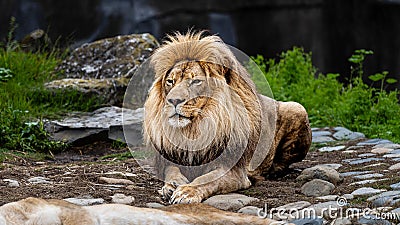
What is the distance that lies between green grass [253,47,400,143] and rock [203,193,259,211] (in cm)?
355

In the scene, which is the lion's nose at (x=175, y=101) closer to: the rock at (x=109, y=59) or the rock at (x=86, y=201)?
the rock at (x=86, y=201)

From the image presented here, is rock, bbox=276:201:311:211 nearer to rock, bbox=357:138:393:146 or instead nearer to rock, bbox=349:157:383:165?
rock, bbox=349:157:383:165

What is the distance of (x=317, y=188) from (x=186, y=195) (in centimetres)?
94

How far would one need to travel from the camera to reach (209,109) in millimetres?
4465

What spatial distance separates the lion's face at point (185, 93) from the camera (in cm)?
437

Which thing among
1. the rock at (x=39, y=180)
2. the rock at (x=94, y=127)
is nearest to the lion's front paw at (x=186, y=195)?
the rock at (x=39, y=180)

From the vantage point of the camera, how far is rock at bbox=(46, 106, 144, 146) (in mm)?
7496

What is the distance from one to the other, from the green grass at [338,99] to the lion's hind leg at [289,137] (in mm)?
2294

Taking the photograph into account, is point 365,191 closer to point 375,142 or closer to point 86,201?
point 86,201

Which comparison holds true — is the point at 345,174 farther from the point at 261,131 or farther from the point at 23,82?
the point at 23,82

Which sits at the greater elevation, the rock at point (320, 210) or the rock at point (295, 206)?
the rock at point (320, 210)

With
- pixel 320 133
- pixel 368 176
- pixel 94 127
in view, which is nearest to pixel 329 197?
pixel 368 176

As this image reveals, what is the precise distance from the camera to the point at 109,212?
10.9ft

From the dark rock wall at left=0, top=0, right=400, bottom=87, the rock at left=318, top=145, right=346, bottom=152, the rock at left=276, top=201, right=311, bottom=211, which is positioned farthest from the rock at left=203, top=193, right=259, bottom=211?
the dark rock wall at left=0, top=0, right=400, bottom=87
